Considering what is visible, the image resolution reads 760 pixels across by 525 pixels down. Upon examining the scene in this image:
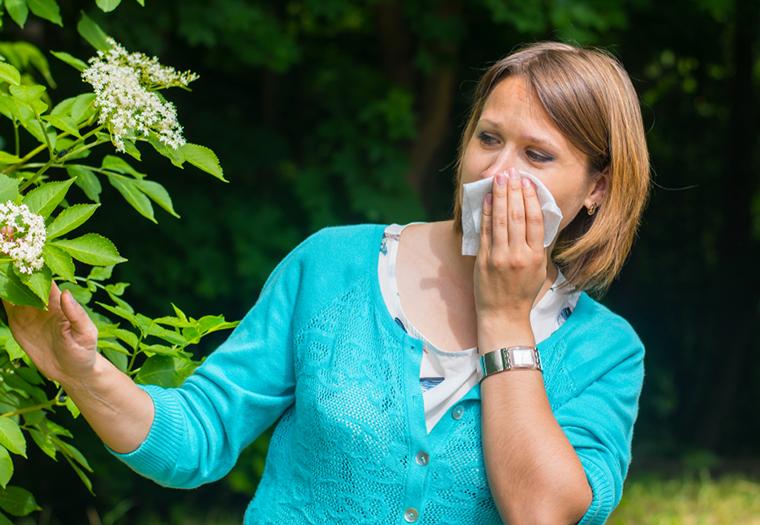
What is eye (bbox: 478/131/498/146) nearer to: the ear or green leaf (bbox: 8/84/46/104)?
the ear

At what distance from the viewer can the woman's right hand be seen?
1.48 metres

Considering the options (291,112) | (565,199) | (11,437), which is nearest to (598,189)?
(565,199)

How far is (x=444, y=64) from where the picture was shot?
5211 millimetres

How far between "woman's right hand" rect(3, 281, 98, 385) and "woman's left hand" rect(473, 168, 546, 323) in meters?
0.72

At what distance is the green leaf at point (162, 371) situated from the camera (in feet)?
6.00

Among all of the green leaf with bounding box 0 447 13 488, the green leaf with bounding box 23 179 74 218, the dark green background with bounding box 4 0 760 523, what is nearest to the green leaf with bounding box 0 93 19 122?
the green leaf with bounding box 23 179 74 218

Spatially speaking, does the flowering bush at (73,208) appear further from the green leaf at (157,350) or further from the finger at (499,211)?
the finger at (499,211)

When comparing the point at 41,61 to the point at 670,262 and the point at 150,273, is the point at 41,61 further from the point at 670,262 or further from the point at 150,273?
the point at 670,262

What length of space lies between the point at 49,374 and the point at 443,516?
75cm

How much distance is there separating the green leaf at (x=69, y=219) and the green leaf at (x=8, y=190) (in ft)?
0.22

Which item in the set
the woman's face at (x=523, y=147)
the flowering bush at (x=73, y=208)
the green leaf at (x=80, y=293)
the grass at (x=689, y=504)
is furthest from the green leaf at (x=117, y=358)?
the grass at (x=689, y=504)

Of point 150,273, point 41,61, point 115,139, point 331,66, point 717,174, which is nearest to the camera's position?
point 115,139

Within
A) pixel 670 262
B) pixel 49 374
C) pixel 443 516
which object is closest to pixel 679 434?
pixel 670 262

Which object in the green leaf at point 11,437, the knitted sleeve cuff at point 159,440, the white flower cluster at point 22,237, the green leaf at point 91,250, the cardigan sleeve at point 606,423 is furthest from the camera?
the cardigan sleeve at point 606,423
